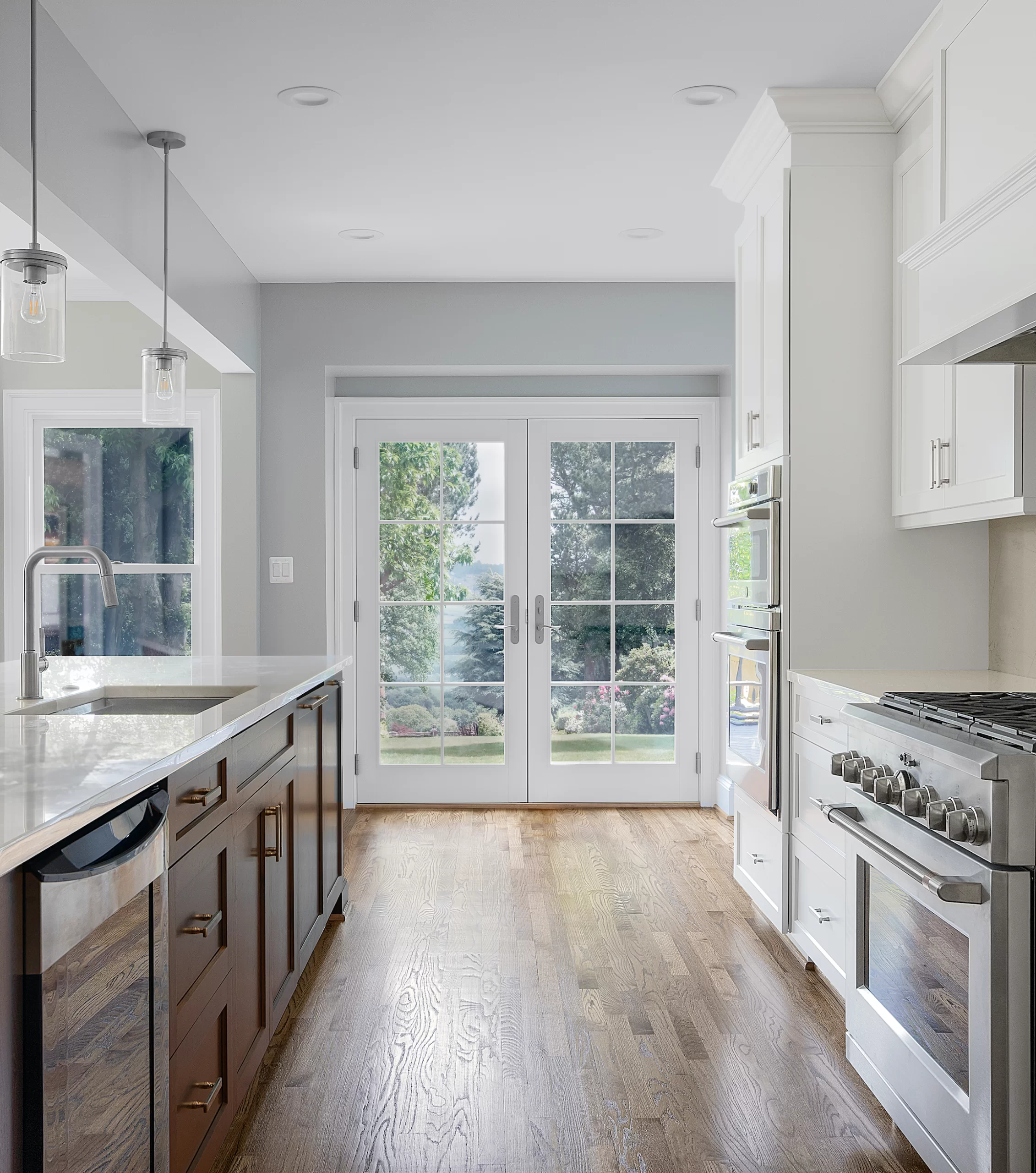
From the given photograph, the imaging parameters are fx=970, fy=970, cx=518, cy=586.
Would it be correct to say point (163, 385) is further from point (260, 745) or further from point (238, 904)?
point (238, 904)

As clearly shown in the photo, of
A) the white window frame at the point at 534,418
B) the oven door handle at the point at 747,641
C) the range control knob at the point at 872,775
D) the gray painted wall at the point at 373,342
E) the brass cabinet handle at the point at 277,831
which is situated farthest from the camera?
the white window frame at the point at 534,418

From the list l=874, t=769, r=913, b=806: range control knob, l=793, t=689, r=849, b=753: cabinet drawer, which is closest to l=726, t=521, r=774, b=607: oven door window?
l=793, t=689, r=849, b=753: cabinet drawer

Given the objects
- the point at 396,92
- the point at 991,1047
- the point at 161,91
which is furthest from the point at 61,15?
the point at 991,1047

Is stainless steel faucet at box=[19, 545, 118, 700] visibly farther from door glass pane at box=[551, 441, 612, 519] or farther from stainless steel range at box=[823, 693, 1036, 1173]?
door glass pane at box=[551, 441, 612, 519]

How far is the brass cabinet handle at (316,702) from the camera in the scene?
2719 millimetres

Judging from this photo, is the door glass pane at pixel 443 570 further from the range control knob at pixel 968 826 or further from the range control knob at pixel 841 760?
the range control knob at pixel 968 826

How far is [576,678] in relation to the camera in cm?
484

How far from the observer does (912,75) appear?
8.46 feet

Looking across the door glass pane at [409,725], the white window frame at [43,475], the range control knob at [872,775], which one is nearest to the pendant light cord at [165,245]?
the white window frame at [43,475]

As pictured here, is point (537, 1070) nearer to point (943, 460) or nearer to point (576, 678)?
point (943, 460)

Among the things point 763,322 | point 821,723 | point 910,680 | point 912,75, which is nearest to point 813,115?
point 912,75

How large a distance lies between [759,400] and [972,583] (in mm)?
874

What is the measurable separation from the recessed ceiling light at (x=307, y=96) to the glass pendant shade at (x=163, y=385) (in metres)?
0.80

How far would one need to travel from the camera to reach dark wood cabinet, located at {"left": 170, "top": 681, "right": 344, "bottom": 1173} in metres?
1.61
